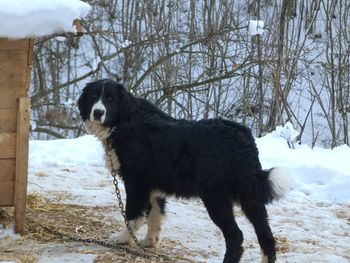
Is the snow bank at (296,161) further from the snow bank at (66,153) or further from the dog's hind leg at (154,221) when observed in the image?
the dog's hind leg at (154,221)

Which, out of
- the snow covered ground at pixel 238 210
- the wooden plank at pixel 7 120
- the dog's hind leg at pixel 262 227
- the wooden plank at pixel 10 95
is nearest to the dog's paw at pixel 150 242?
the snow covered ground at pixel 238 210

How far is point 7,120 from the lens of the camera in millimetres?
4805

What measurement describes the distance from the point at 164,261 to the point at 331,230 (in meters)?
1.93

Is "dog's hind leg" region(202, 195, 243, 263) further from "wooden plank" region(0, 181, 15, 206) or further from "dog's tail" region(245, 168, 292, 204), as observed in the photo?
"wooden plank" region(0, 181, 15, 206)

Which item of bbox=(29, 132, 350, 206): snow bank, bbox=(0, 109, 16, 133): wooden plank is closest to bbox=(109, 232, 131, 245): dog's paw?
bbox=(0, 109, 16, 133): wooden plank

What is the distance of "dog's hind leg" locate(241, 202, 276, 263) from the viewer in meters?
4.38

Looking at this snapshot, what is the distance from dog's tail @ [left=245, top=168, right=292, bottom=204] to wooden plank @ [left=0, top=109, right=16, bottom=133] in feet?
6.15

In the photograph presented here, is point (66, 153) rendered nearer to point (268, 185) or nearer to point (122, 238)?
point (122, 238)

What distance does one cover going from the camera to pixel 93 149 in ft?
27.6

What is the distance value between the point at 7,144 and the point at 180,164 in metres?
1.36

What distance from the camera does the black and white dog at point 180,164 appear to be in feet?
14.2

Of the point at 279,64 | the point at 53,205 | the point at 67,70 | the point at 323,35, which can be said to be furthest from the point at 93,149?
the point at 323,35

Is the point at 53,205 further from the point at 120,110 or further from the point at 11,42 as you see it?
the point at 11,42

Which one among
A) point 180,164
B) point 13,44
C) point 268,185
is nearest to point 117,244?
point 180,164
